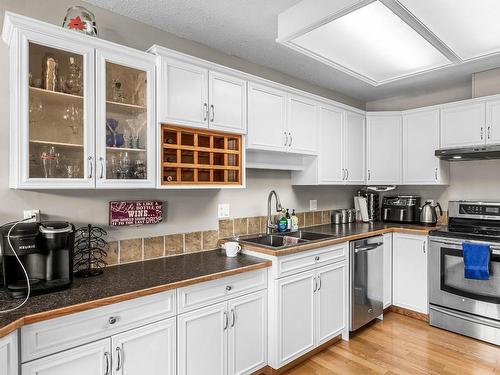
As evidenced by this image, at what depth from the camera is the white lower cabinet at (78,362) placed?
1.32m

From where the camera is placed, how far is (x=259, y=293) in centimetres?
218

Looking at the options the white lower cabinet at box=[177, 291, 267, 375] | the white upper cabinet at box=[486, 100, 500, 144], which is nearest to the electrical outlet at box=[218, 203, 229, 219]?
the white lower cabinet at box=[177, 291, 267, 375]

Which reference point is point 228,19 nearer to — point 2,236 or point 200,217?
point 200,217

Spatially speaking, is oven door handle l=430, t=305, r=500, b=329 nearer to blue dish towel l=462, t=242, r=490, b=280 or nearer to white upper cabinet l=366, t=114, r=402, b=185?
blue dish towel l=462, t=242, r=490, b=280

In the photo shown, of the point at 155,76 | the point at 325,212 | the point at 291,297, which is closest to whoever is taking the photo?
the point at 155,76

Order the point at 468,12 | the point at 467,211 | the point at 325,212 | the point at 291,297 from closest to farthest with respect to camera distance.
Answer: the point at 468,12 < the point at 291,297 < the point at 467,211 < the point at 325,212

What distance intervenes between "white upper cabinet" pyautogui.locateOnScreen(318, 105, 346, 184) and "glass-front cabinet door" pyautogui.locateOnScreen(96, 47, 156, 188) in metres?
1.78

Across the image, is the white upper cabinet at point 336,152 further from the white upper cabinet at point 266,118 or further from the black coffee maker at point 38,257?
the black coffee maker at point 38,257

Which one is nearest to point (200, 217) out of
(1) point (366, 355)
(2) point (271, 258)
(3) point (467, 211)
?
(2) point (271, 258)

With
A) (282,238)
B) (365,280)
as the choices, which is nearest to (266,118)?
(282,238)

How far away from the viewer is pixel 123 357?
156 centimetres

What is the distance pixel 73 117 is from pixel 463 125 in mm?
3551

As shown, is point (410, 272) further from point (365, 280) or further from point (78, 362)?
point (78, 362)

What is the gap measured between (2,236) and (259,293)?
1508 mm
